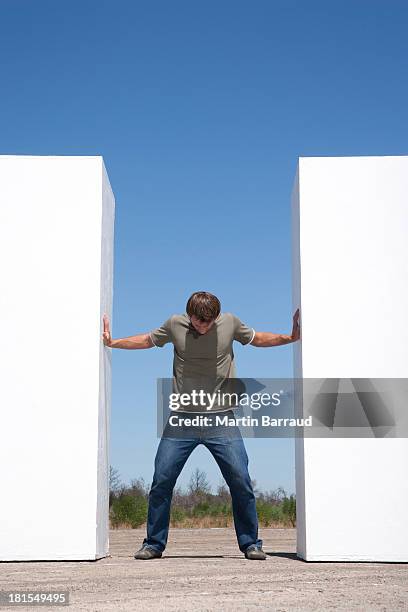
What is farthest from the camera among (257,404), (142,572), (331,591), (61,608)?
(257,404)

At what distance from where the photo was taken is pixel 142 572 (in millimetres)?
5383

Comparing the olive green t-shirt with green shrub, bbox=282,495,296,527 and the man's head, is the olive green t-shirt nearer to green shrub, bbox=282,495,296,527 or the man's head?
the man's head

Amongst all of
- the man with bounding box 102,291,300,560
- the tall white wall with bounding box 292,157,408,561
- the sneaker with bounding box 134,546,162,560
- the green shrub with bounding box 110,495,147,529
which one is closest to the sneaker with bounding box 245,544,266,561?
the man with bounding box 102,291,300,560

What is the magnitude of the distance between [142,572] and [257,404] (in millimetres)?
1874

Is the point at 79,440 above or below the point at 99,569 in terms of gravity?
above

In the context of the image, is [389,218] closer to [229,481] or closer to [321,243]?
[321,243]

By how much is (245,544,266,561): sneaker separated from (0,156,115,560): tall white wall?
1.06m

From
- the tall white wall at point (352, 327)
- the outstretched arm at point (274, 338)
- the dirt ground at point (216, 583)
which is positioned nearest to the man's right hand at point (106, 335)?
the outstretched arm at point (274, 338)

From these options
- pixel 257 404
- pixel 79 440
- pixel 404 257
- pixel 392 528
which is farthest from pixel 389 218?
pixel 79 440

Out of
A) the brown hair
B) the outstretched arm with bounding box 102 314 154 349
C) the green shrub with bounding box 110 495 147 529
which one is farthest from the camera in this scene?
the green shrub with bounding box 110 495 147 529

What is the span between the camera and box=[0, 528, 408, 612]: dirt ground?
4238 mm

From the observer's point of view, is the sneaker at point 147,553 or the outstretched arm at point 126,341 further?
the outstretched arm at point 126,341

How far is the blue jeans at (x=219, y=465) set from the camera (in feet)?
20.5

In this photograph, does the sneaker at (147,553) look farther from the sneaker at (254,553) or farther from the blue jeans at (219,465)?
the sneaker at (254,553)
